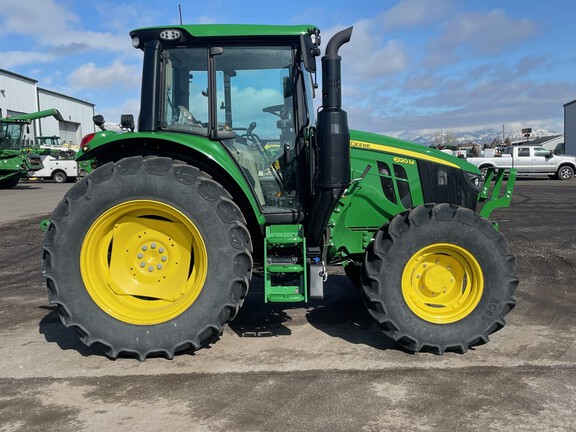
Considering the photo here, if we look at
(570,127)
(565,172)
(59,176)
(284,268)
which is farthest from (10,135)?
(570,127)

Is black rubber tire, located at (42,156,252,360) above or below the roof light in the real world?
below

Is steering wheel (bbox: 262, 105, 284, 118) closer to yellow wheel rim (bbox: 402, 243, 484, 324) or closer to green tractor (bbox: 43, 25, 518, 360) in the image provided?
green tractor (bbox: 43, 25, 518, 360)

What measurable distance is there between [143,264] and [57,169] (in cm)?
2892

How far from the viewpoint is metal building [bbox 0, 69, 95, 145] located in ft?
126

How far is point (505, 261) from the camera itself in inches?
166

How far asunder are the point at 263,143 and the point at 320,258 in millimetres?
1069

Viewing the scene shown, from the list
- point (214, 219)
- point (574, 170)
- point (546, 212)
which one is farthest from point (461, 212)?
point (574, 170)

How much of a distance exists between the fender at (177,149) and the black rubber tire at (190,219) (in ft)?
0.67

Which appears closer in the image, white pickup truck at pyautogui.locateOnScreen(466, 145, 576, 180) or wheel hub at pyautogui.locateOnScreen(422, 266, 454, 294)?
wheel hub at pyautogui.locateOnScreen(422, 266, 454, 294)

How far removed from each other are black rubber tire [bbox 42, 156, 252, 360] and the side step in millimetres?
242

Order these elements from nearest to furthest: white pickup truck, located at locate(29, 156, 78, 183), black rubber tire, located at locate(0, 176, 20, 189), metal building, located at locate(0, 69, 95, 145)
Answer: black rubber tire, located at locate(0, 176, 20, 189), white pickup truck, located at locate(29, 156, 78, 183), metal building, located at locate(0, 69, 95, 145)

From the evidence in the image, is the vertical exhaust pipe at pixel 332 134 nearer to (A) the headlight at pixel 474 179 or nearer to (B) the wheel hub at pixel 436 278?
(B) the wheel hub at pixel 436 278

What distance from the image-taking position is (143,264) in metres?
4.34

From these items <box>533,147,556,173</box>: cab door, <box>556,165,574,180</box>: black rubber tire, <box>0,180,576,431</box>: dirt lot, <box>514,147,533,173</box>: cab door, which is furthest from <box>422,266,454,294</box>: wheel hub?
<box>556,165,574,180</box>: black rubber tire
